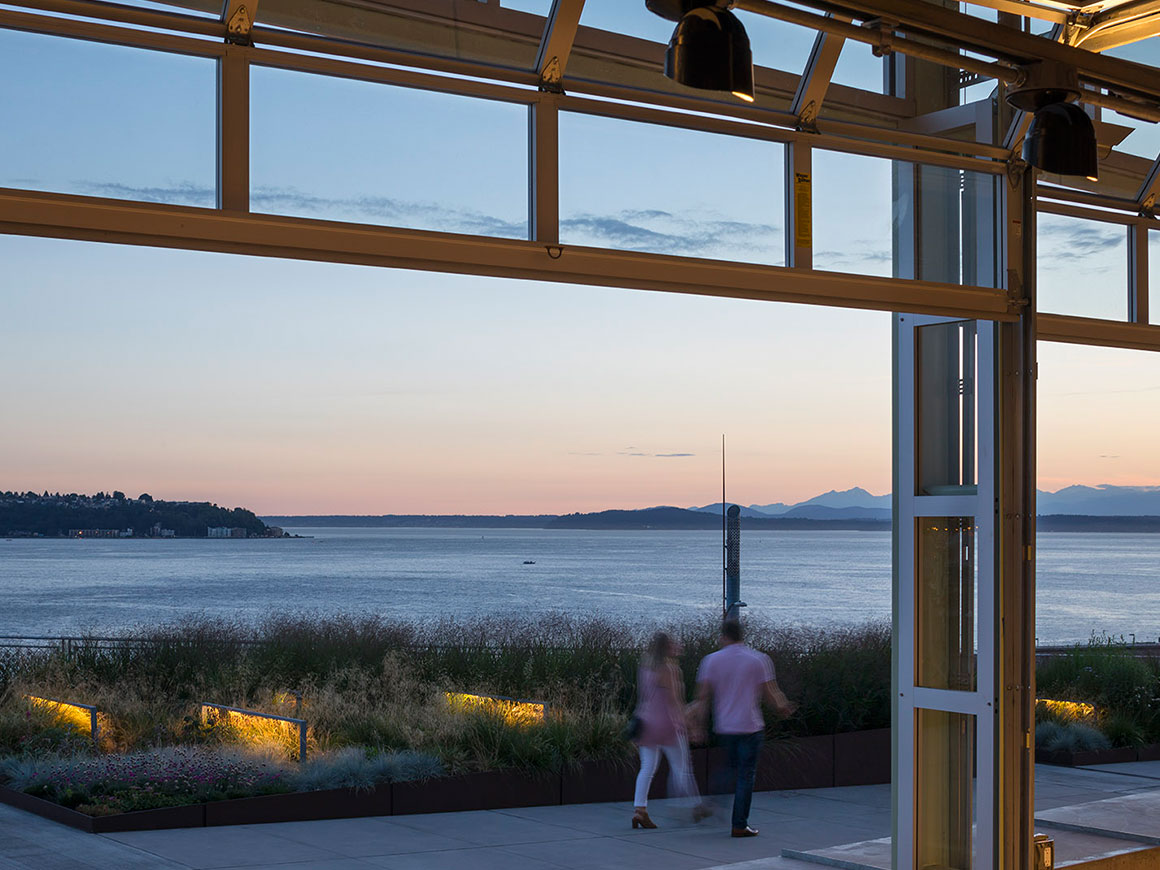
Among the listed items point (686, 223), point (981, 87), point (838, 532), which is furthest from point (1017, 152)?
point (838, 532)

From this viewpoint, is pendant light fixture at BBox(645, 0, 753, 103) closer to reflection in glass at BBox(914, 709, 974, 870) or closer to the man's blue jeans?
reflection in glass at BBox(914, 709, 974, 870)

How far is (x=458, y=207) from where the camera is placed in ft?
12.2

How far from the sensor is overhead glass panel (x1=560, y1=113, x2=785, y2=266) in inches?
155

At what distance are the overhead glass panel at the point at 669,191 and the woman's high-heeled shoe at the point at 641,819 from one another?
173 inches

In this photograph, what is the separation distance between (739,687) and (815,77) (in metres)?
3.80

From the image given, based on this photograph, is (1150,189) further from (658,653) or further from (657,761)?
(657,761)

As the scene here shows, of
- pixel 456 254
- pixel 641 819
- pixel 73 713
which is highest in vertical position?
pixel 456 254

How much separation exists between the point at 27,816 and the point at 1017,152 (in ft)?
20.3

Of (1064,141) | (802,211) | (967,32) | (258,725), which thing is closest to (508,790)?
(258,725)

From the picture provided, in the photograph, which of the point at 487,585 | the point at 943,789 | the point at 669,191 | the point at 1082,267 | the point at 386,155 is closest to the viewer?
the point at 386,155

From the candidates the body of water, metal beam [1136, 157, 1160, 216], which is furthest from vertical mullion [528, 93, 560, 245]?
the body of water

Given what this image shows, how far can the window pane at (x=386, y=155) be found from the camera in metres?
3.45

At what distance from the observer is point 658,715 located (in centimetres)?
738

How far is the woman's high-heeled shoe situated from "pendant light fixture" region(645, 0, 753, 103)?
5183mm
